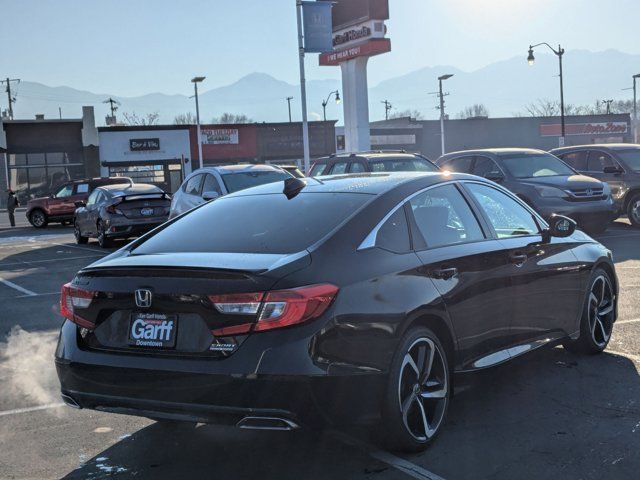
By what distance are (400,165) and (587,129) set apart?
67629mm

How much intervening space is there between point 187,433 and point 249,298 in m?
1.55

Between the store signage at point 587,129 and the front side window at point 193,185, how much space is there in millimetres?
63718

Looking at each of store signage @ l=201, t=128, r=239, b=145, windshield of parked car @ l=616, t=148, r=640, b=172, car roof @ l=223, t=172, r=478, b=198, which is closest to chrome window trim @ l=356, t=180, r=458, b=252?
car roof @ l=223, t=172, r=478, b=198

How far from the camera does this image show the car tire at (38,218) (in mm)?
29531

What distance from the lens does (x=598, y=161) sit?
1781 centimetres

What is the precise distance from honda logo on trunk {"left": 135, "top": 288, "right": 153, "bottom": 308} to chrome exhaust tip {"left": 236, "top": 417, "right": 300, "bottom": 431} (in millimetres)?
777

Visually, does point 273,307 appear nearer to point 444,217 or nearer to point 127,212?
point 444,217

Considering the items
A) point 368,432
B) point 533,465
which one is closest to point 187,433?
point 368,432

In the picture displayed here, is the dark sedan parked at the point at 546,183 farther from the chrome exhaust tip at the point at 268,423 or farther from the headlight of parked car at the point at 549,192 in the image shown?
the chrome exhaust tip at the point at 268,423

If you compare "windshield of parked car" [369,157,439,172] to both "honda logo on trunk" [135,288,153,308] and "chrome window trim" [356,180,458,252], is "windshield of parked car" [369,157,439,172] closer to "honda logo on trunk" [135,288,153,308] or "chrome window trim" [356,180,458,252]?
"chrome window trim" [356,180,458,252]

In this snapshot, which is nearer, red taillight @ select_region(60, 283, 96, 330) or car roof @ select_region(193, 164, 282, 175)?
red taillight @ select_region(60, 283, 96, 330)

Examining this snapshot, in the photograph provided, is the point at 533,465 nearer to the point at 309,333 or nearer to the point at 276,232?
the point at 309,333

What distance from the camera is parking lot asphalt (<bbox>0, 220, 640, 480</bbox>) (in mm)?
4145

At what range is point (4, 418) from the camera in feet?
17.3
